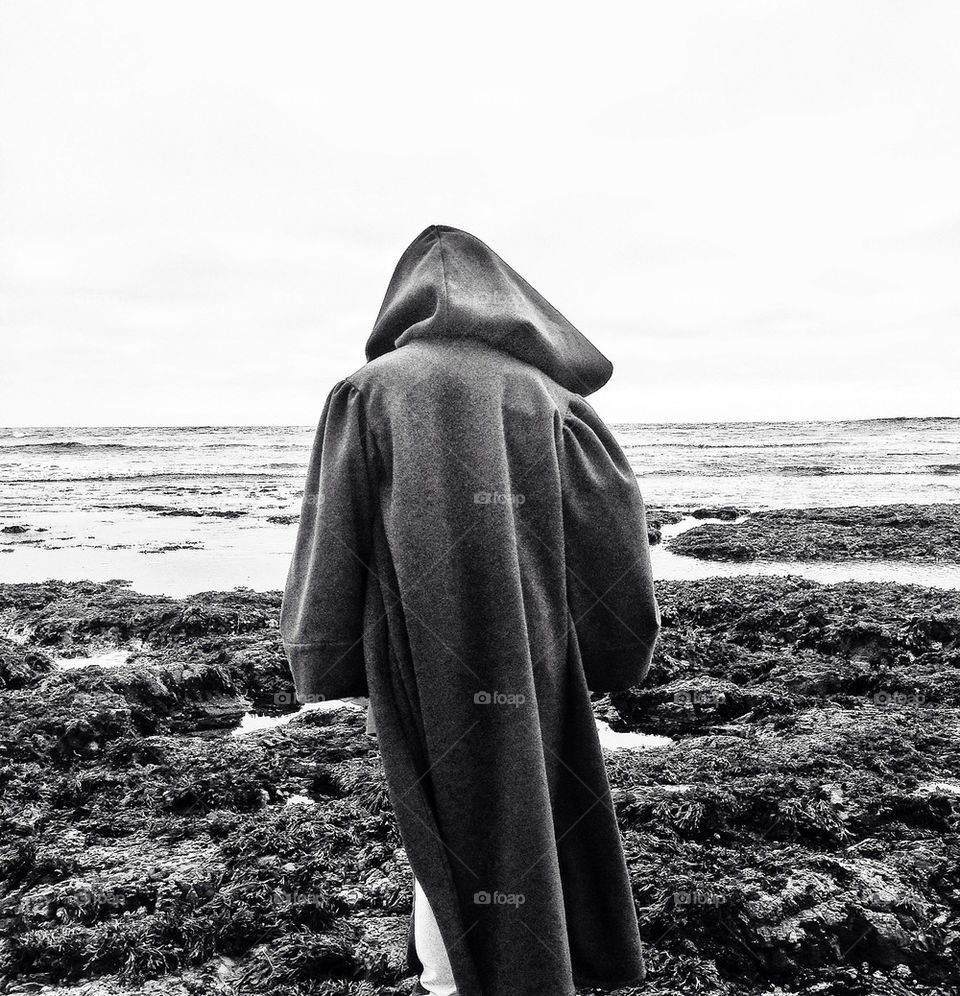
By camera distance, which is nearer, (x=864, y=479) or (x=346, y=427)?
(x=346, y=427)

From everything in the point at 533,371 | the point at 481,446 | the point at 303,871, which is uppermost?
the point at 533,371

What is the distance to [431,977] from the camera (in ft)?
6.27

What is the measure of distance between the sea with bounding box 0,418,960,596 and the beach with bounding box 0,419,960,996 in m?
1.38

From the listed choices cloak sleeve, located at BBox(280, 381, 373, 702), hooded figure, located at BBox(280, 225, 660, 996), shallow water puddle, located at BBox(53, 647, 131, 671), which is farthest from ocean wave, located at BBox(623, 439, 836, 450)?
cloak sleeve, located at BBox(280, 381, 373, 702)

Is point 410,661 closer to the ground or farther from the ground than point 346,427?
closer to the ground

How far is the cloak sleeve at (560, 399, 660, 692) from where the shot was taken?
194 cm

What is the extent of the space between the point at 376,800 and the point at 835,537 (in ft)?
27.3

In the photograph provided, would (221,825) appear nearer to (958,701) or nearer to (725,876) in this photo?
(725,876)

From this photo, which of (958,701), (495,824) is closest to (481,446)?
(495,824)

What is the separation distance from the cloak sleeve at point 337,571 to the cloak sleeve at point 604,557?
49cm

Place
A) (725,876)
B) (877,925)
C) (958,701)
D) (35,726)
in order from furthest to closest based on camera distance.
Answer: (958,701)
(35,726)
(725,876)
(877,925)

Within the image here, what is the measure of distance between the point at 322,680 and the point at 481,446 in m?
0.63

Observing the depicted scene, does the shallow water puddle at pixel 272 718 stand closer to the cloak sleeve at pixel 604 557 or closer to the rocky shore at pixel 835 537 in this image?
the cloak sleeve at pixel 604 557

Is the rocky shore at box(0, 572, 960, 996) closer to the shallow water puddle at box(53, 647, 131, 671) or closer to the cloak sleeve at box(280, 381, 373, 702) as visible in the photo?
the shallow water puddle at box(53, 647, 131, 671)
